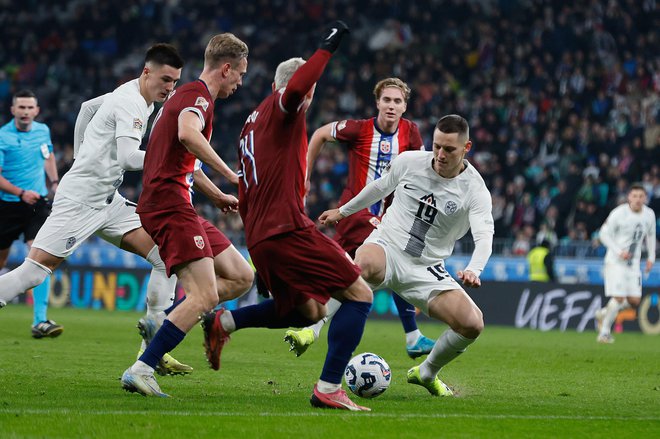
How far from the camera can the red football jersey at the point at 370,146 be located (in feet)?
33.3

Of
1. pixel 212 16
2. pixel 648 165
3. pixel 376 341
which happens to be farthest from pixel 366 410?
pixel 212 16

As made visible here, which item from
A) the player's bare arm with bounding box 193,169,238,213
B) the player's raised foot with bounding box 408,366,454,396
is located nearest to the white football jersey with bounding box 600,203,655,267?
the player's raised foot with bounding box 408,366,454,396

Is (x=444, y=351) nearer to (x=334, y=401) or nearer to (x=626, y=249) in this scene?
(x=334, y=401)

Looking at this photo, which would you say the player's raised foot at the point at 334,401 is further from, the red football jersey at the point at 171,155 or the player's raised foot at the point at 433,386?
the red football jersey at the point at 171,155

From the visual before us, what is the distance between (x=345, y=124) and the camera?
10.3 metres

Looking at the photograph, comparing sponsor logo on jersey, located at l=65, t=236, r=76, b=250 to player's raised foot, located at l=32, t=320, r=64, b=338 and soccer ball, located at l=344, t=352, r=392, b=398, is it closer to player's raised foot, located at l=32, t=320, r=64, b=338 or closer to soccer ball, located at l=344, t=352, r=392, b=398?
soccer ball, located at l=344, t=352, r=392, b=398

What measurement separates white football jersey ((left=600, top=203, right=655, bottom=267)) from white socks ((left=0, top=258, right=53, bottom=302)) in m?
10.5

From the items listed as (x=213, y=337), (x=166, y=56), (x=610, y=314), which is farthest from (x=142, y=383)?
(x=610, y=314)

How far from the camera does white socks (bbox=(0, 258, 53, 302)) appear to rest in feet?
26.4

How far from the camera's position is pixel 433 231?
7.86m

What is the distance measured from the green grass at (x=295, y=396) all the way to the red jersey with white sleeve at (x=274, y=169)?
1119 mm

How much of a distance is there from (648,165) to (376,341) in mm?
10070

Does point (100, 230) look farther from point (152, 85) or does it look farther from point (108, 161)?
point (152, 85)

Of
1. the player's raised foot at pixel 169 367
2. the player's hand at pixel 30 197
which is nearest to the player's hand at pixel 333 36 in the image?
the player's raised foot at pixel 169 367
